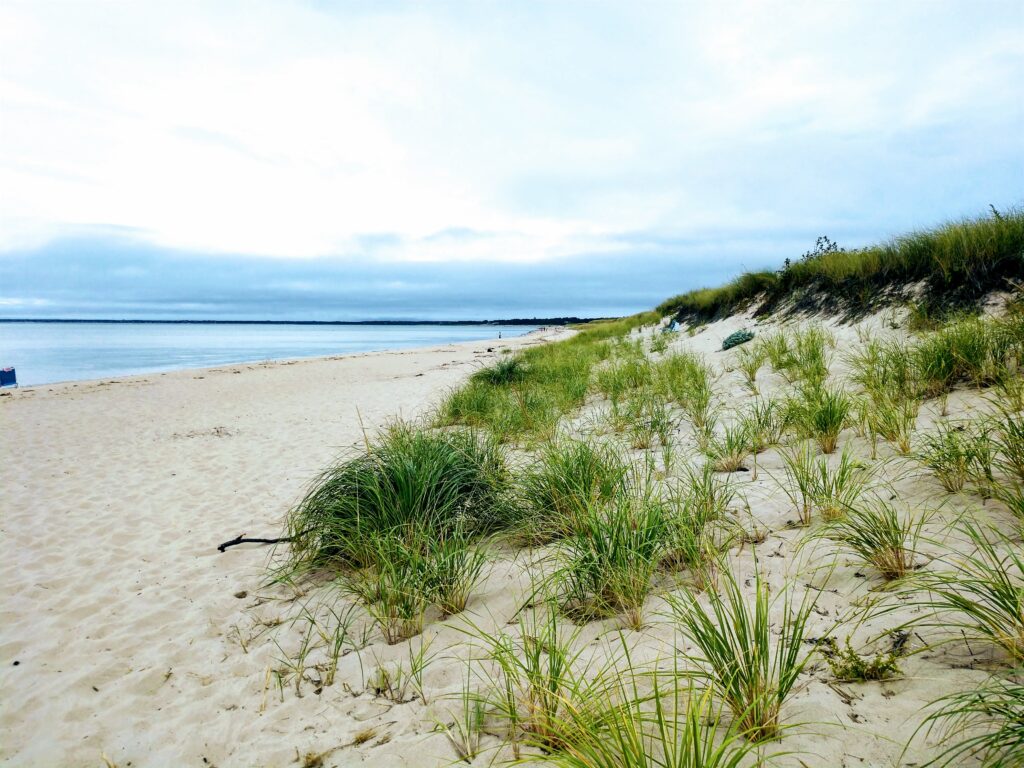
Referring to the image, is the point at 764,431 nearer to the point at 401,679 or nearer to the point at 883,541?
the point at 883,541

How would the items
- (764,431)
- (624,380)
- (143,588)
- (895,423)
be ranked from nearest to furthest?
(895,423)
(143,588)
(764,431)
(624,380)

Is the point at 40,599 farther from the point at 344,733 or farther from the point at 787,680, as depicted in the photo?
the point at 787,680

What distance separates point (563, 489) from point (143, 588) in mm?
3231

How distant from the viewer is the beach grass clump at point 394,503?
3.55m

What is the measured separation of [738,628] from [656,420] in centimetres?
387

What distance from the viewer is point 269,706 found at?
241cm

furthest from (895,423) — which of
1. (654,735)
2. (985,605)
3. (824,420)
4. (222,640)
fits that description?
(222,640)

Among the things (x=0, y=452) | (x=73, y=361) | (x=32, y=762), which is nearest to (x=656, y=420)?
(x=32, y=762)

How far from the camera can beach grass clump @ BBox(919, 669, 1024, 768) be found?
1.26m

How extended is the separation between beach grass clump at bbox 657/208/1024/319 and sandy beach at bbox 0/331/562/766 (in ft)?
24.4

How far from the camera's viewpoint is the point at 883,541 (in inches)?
90.7

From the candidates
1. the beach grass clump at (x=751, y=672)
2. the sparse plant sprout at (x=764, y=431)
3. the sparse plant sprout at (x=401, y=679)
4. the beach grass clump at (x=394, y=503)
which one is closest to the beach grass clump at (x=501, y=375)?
the sparse plant sprout at (x=764, y=431)

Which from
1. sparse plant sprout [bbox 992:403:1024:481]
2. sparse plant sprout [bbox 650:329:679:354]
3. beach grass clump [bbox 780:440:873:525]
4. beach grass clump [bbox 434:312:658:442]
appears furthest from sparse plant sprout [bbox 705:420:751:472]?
sparse plant sprout [bbox 650:329:679:354]

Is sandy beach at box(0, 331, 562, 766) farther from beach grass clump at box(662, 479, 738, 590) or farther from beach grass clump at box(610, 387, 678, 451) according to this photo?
beach grass clump at box(610, 387, 678, 451)
